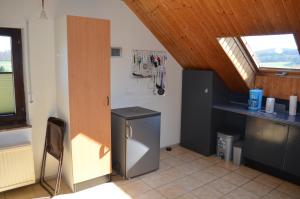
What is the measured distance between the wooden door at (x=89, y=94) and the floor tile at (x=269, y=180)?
1.99m

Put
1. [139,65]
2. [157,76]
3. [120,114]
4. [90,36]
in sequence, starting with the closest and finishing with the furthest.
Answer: [90,36], [120,114], [139,65], [157,76]

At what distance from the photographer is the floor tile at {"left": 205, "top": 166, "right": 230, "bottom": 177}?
3396 millimetres

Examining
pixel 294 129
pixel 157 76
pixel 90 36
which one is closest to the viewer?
pixel 90 36

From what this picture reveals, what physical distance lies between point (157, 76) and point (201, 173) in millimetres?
1572

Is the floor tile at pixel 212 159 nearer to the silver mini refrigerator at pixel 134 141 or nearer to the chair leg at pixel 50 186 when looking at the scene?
the silver mini refrigerator at pixel 134 141

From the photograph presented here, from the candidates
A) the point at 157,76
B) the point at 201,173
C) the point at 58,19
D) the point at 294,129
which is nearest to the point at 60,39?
the point at 58,19

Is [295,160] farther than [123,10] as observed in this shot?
No

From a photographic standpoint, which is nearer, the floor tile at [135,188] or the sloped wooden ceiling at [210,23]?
the sloped wooden ceiling at [210,23]

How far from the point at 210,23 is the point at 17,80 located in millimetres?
2266

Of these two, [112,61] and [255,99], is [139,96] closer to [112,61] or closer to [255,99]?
[112,61]

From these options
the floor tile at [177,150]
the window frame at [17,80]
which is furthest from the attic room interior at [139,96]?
the floor tile at [177,150]

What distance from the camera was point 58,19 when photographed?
277 centimetres

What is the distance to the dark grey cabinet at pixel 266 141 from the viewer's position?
3133 millimetres

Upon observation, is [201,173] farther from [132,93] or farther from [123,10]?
[123,10]
